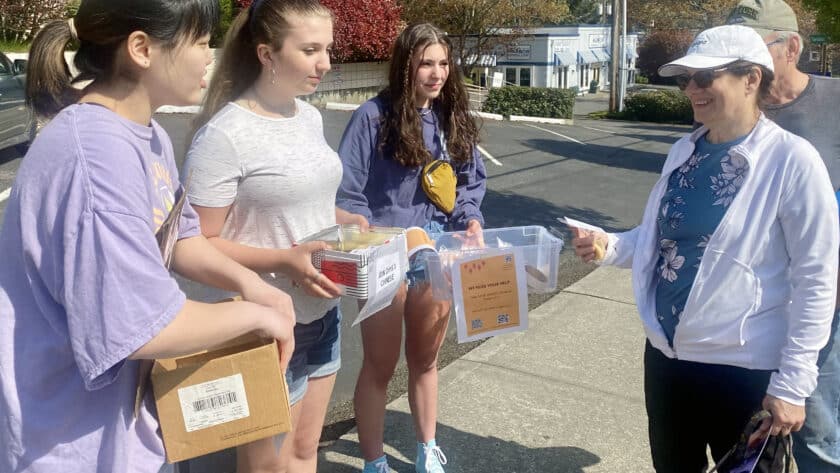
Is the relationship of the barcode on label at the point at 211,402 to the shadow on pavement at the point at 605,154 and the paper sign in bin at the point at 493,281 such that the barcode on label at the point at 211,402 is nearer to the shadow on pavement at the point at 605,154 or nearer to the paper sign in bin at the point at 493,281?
the paper sign in bin at the point at 493,281

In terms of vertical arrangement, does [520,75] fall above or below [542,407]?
below

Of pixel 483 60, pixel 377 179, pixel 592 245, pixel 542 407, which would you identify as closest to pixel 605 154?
pixel 542 407

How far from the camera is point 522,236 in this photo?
9.48 ft

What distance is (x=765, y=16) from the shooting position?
2.68 m

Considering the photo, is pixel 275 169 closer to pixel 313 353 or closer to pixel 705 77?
pixel 313 353

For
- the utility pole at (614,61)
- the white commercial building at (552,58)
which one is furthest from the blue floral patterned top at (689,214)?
the white commercial building at (552,58)

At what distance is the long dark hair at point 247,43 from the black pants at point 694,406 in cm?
160

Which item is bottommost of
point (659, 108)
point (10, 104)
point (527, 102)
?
point (659, 108)

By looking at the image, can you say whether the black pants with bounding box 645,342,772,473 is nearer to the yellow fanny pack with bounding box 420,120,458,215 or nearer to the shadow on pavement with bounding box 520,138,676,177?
the yellow fanny pack with bounding box 420,120,458,215

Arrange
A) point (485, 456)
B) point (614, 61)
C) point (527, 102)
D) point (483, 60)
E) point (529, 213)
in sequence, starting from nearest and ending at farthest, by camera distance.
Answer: point (485, 456) < point (529, 213) < point (527, 102) < point (614, 61) < point (483, 60)

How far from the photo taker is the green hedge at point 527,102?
2567 centimetres

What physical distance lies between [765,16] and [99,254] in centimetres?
239

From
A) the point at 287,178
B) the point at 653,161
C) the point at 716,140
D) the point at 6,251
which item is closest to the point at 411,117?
the point at 287,178

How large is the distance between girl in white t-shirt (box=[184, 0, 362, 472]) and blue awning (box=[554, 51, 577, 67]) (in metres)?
47.1
